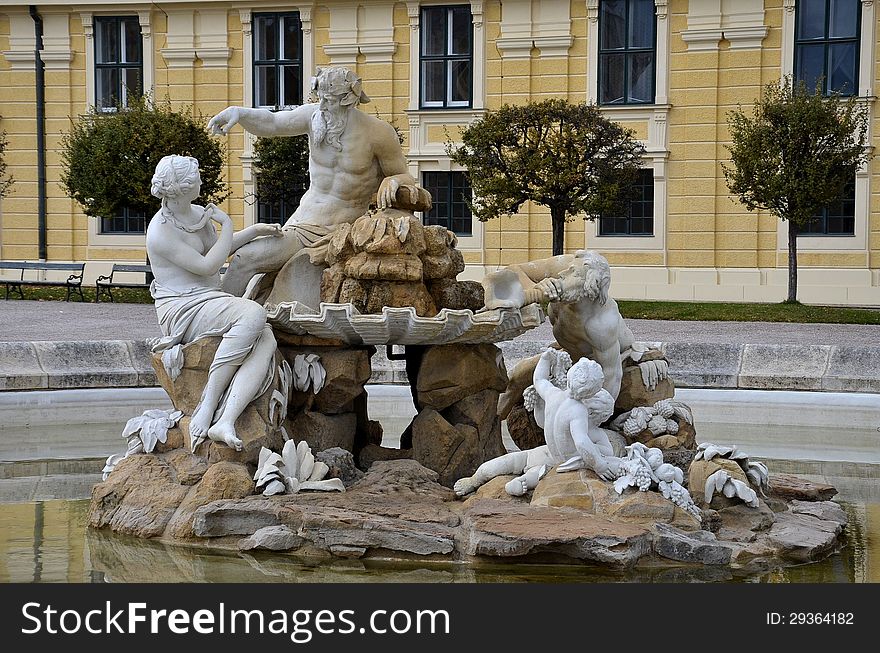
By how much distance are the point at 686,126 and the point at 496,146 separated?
4846mm

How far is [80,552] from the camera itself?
627 centimetres

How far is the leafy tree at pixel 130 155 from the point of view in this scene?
22.2m

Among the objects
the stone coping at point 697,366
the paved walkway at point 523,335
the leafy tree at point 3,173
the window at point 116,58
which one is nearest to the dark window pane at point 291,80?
the window at point 116,58

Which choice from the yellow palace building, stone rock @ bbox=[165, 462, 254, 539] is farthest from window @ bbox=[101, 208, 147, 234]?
stone rock @ bbox=[165, 462, 254, 539]

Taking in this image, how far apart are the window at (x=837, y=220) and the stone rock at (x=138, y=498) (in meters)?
19.3

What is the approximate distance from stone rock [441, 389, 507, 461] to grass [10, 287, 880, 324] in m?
11.5

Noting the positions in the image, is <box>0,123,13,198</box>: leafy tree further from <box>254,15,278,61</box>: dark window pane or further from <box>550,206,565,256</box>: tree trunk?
<box>550,206,565,256</box>: tree trunk

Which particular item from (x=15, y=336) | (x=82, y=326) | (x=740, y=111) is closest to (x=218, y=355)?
(x=15, y=336)

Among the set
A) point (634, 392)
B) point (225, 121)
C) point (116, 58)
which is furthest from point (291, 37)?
point (634, 392)

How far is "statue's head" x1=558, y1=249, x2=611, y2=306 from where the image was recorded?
722cm

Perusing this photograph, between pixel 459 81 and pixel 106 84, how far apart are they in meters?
7.79

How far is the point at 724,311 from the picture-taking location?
20.1 metres

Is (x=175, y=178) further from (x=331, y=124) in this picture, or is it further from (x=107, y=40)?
(x=107, y=40)

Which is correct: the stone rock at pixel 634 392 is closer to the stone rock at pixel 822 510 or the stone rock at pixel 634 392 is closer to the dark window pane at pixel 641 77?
the stone rock at pixel 822 510
